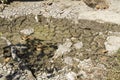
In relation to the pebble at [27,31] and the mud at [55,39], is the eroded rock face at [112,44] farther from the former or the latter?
the pebble at [27,31]

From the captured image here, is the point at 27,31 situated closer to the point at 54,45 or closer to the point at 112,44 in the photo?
the point at 54,45

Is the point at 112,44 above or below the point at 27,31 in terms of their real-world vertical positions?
below

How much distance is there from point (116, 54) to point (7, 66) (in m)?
Answer: 2.79

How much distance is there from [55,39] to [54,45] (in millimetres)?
339

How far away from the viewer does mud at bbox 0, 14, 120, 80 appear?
7.70 m

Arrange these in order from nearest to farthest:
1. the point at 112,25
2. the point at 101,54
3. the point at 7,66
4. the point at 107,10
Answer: the point at 7,66 → the point at 101,54 → the point at 112,25 → the point at 107,10

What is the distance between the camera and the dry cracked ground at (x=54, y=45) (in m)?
7.44

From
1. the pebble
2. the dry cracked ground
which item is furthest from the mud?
the pebble

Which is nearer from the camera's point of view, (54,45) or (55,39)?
(54,45)

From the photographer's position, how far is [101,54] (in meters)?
8.05

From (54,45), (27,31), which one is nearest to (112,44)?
(54,45)

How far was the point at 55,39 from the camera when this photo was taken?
870cm

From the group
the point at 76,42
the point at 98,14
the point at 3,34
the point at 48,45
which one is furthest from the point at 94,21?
the point at 3,34

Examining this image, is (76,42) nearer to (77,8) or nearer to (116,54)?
(116,54)
